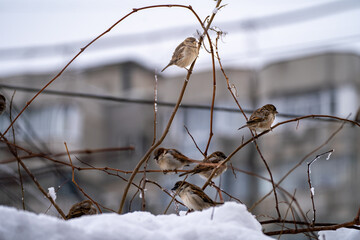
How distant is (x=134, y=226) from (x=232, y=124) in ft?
63.0

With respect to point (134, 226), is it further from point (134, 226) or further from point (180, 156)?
point (180, 156)

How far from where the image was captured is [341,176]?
16.4 metres

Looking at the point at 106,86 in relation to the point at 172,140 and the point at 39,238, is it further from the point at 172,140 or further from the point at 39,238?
the point at 39,238

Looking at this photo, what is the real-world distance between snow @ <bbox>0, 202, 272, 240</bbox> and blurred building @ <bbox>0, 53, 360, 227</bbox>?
12619 mm

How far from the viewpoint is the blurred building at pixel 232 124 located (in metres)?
16.5

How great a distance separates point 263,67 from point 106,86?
27.6ft

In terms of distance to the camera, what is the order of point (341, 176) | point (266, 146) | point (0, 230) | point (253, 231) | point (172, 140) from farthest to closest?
point (172, 140), point (266, 146), point (341, 176), point (253, 231), point (0, 230)

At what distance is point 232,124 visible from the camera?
782 inches

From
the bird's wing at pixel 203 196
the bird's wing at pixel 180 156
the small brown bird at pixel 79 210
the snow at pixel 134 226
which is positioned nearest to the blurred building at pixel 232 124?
the bird's wing at pixel 180 156

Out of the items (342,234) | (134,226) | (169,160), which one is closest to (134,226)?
(134,226)

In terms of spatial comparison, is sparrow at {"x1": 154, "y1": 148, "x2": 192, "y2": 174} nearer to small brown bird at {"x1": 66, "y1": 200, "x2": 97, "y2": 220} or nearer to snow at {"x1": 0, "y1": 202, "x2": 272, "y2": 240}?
small brown bird at {"x1": 66, "y1": 200, "x2": 97, "y2": 220}

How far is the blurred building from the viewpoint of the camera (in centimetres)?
1645

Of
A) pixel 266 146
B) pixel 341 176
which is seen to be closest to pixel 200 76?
pixel 266 146

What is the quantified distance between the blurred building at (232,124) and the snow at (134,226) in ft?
41.4
